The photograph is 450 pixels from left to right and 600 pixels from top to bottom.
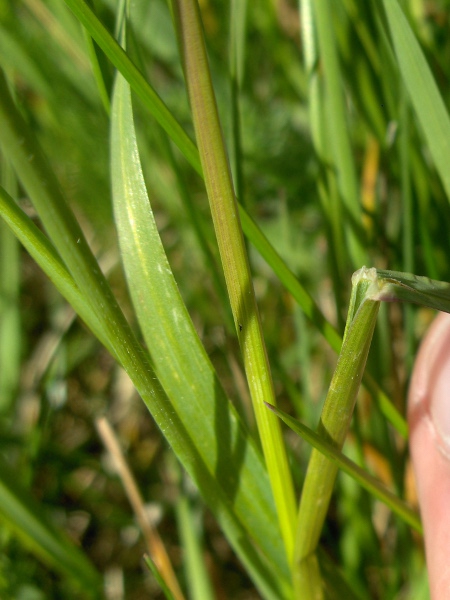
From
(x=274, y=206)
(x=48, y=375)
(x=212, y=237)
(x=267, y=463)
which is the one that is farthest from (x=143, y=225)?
(x=274, y=206)

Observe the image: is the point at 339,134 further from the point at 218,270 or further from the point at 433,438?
the point at 433,438

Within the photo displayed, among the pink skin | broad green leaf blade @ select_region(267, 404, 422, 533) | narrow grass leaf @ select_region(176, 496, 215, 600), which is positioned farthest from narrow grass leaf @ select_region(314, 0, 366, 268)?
narrow grass leaf @ select_region(176, 496, 215, 600)

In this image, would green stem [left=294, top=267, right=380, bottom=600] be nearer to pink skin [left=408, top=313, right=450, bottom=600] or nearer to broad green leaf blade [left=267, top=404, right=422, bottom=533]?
broad green leaf blade [left=267, top=404, right=422, bottom=533]

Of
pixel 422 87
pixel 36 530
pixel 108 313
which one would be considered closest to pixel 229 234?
pixel 108 313

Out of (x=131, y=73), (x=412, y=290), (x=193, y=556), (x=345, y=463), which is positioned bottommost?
(x=193, y=556)

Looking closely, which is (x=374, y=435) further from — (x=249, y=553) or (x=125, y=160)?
(x=125, y=160)
